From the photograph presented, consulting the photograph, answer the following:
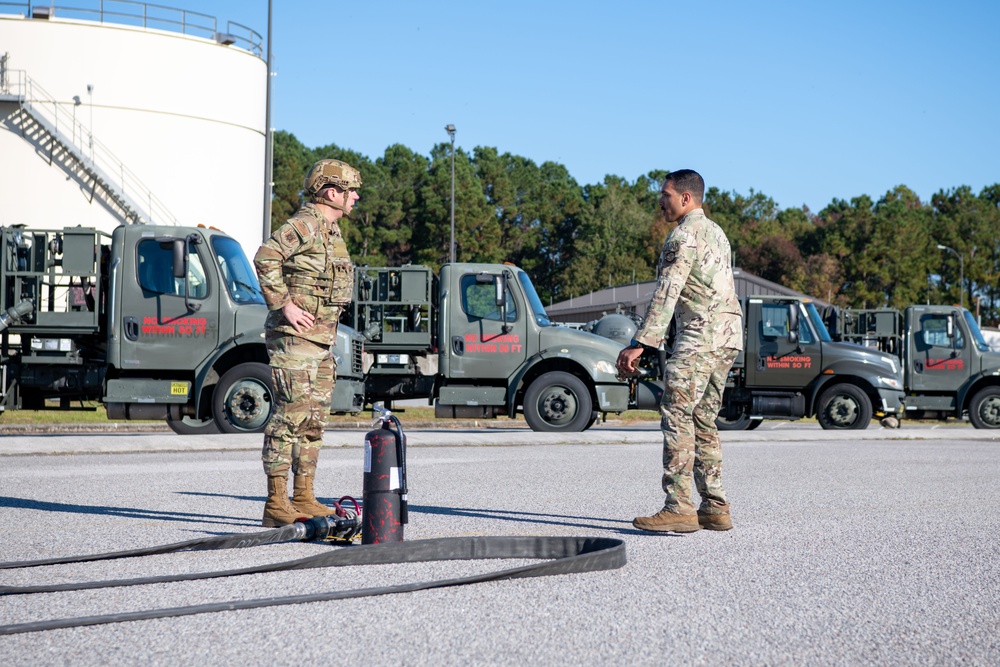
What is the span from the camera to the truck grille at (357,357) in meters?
15.1

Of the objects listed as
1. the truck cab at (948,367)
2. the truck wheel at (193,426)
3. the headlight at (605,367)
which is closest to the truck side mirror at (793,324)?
the truck cab at (948,367)

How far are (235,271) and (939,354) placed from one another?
14.2 m

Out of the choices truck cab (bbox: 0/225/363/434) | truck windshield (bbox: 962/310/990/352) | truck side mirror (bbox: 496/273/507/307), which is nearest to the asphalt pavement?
truck cab (bbox: 0/225/363/434)

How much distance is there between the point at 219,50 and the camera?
128ft

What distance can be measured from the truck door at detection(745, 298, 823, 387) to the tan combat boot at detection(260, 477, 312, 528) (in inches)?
562

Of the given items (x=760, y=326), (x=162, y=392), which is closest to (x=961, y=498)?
(x=162, y=392)

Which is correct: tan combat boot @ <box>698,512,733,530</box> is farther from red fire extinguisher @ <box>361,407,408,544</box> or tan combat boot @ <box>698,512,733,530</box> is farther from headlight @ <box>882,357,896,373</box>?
headlight @ <box>882,357,896,373</box>

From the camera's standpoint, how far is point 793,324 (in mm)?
19891

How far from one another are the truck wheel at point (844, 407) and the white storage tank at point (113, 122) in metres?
24.0

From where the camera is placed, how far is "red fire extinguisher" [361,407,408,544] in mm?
6016

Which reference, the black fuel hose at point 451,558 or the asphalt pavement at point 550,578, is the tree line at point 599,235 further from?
the black fuel hose at point 451,558

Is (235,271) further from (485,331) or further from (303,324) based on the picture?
(303,324)

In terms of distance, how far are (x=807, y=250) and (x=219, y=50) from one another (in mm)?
70330

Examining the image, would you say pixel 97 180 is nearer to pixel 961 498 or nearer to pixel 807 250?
pixel 961 498
